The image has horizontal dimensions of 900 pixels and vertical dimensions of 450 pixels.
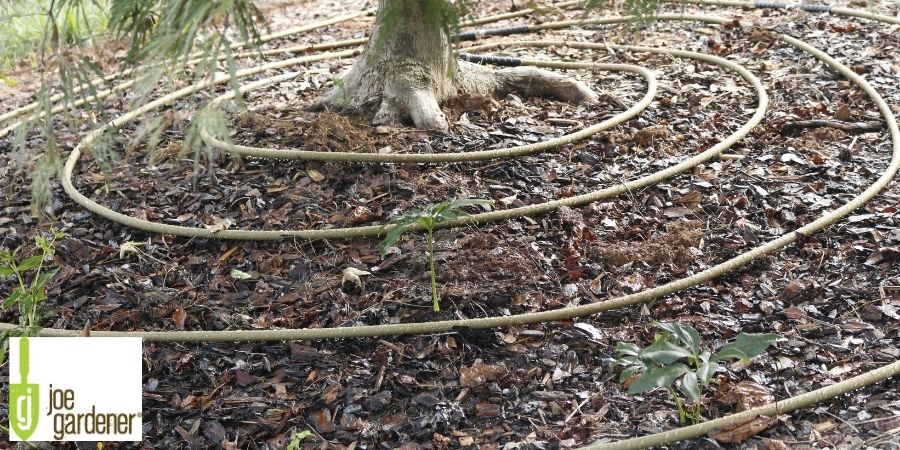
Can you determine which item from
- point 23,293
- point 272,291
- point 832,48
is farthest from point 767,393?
point 832,48

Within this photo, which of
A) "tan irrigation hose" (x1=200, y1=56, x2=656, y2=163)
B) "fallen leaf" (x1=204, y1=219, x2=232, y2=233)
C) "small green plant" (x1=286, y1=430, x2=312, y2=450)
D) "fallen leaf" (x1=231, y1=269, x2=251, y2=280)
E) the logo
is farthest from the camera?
"tan irrigation hose" (x1=200, y1=56, x2=656, y2=163)

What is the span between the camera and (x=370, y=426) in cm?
213

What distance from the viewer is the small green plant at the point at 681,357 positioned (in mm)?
1895

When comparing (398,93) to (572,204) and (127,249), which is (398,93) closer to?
(572,204)

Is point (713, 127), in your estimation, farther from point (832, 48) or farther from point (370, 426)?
point (370, 426)

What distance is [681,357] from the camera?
6.42 ft

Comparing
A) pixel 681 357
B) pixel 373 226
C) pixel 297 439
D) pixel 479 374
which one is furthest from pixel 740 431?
Answer: pixel 373 226

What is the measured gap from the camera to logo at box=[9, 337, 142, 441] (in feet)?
7.05

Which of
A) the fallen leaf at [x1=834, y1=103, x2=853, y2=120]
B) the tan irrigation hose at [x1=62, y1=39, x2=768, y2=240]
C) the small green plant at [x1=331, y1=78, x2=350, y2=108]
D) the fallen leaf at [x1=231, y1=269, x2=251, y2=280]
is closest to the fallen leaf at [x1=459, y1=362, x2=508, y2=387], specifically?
the tan irrigation hose at [x1=62, y1=39, x2=768, y2=240]

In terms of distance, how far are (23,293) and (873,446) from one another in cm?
203

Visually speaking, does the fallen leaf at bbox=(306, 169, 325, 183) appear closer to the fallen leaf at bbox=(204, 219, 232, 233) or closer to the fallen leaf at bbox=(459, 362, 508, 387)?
the fallen leaf at bbox=(204, 219, 232, 233)

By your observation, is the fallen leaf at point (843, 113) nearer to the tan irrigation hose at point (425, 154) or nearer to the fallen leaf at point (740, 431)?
the tan irrigation hose at point (425, 154)

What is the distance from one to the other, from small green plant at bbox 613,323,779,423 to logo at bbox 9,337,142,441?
1.16m

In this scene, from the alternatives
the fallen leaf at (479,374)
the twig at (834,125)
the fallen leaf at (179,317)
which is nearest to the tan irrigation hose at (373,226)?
the twig at (834,125)
